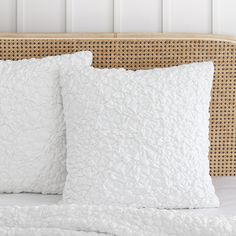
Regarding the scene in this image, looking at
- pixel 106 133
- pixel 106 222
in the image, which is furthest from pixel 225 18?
pixel 106 222

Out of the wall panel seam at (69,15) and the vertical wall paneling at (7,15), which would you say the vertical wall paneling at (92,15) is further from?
the vertical wall paneling at (7,15)

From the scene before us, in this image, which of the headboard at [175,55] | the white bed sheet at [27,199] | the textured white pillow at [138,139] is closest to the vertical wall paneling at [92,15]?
the headboard at [175,55]

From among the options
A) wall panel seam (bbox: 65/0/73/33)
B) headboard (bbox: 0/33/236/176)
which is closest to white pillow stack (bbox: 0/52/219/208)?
headboard (bbox: 0/33/236/176)

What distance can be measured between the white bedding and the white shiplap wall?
1.00 metres

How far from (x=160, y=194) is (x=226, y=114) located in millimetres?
546

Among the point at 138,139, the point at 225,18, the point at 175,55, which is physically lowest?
the point at 138,139

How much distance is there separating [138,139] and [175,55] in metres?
0.51

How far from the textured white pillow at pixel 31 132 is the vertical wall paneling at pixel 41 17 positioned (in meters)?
0.44

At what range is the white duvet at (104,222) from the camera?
118cm

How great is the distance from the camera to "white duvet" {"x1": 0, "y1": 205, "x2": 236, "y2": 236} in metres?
A: 1.18

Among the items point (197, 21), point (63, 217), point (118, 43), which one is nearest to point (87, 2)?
point (118, 43)

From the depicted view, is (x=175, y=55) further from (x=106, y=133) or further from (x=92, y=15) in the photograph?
(x=106, y=133)

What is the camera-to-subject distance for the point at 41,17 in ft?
6.88

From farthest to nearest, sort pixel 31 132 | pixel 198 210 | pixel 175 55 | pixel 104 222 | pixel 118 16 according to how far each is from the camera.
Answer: pixel 118 16 → pixel 175 55 → pixel 31 132 → pixel 198 210 → pixel 104 222
